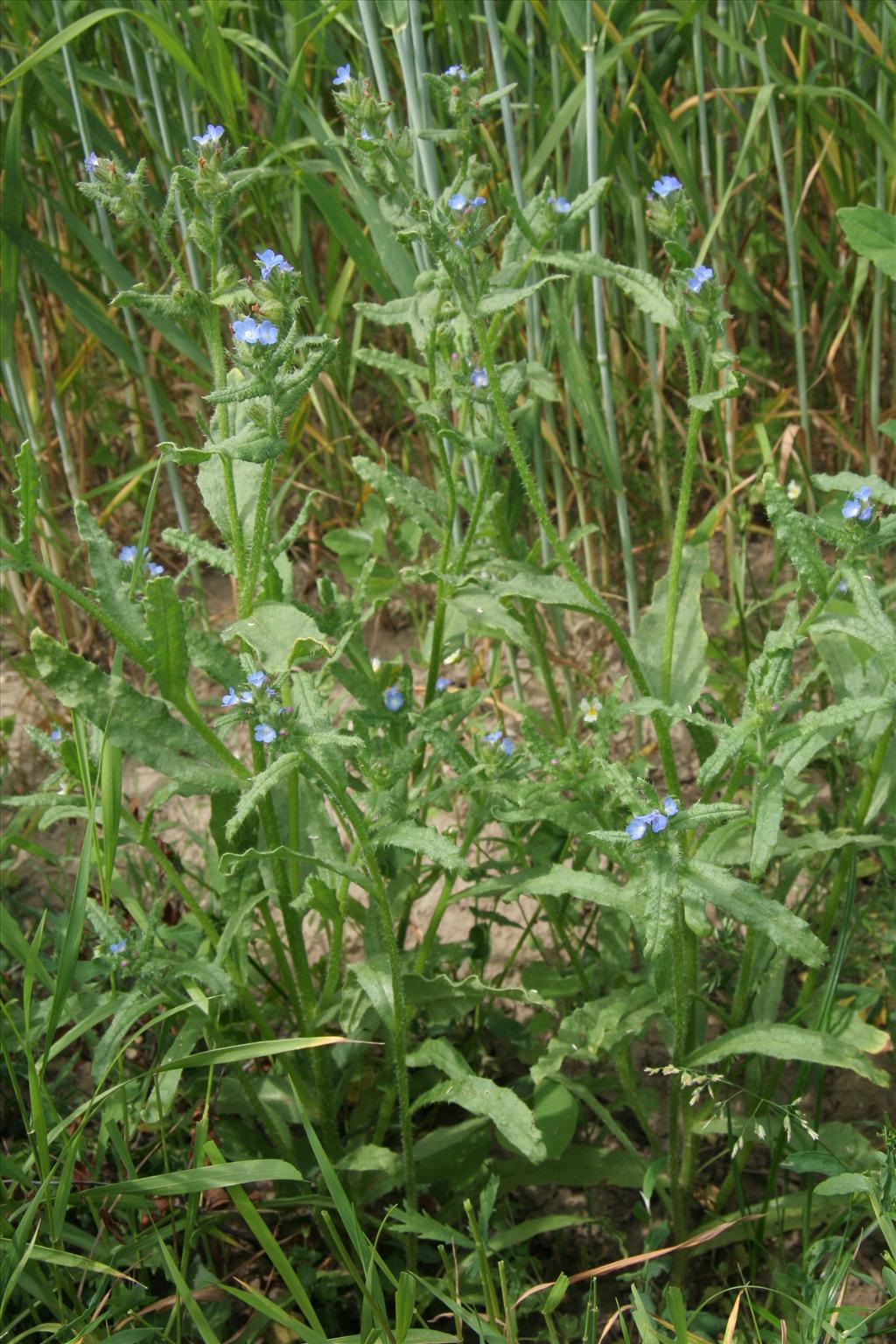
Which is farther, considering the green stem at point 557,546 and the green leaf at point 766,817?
the green stem at point 557,546

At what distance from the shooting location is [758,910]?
172 centimetres

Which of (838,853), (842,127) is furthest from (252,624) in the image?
(842,127)

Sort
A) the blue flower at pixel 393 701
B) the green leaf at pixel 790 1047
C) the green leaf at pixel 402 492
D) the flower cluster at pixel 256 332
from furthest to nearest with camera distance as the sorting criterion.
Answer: the green leaf at pixel 402 492
the blue flower at pixel 393 701
the green leaf at pixel 790 1047
the flower cluster at pixel 256 332

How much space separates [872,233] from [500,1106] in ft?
4.45

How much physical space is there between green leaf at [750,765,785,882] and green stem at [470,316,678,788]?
178mm

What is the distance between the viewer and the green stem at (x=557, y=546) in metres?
1.81

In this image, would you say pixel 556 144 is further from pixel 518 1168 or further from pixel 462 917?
pixel 518 1168

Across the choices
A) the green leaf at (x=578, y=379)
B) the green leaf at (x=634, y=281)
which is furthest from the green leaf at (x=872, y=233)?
the green leaf at (x=578, y=379)

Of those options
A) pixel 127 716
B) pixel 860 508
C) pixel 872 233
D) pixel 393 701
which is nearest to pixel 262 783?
pixel 127 716

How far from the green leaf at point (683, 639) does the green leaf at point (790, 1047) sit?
1.50ft

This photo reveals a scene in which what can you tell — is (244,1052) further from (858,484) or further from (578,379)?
(578,379)

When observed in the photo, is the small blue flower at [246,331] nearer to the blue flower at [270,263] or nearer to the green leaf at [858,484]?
the blue flower at [270,263]

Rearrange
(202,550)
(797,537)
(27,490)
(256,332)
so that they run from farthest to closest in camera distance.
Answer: (202,550) → (797,537) → (27,490) → (256,332)

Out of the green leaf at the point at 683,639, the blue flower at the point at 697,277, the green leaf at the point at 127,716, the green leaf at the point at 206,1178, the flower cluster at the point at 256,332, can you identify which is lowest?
the green leaf at the point at 206,1178
